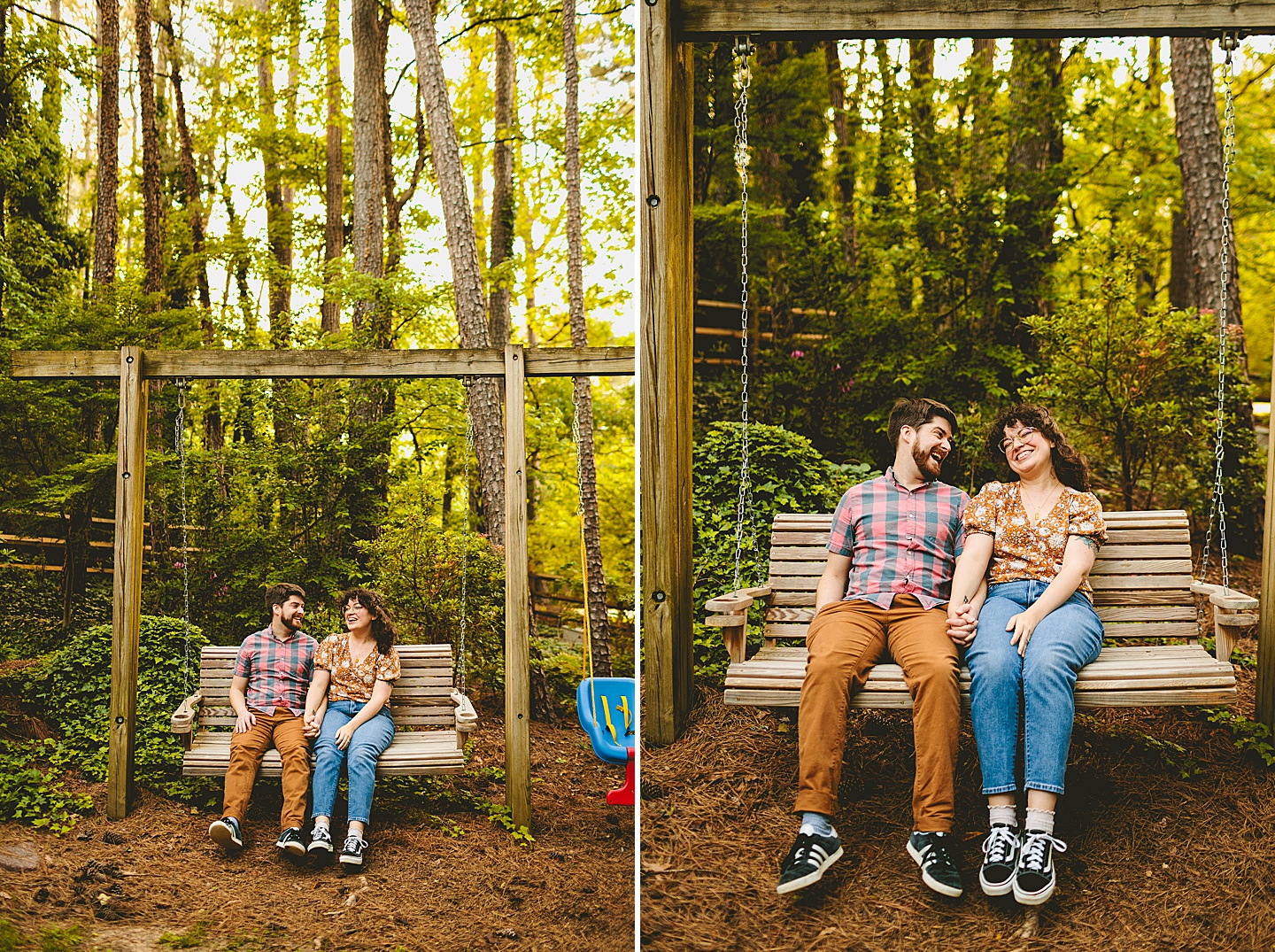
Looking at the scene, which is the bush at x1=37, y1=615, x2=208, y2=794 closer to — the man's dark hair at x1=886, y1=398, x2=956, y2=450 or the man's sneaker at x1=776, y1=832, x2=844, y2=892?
the man's sneaker at x1=776, y1=832, x2=844, y2=892

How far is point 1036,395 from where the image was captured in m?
5.66

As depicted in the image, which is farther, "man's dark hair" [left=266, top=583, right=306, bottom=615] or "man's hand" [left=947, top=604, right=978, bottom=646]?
"man's dark hair" [left=266, top=583, right=306, bottom=615]


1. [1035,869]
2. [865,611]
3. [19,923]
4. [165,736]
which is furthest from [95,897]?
[1035,869]

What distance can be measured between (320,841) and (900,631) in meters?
2.42

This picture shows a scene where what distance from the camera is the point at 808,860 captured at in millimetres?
2730

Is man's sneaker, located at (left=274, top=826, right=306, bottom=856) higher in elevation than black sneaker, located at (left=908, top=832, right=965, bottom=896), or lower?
lower

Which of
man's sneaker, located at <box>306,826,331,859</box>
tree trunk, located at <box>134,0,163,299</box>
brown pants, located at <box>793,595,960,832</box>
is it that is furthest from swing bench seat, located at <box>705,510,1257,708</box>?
tree trunk, located at <box>134,0,163,299</box>

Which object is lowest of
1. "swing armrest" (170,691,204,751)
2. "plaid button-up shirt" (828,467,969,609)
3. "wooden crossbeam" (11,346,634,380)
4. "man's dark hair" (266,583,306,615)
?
"swing armrest" (170,691,204,751)

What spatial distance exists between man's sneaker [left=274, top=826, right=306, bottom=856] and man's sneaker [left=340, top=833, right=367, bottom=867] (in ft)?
0.53

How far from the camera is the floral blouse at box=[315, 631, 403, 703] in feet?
13.1

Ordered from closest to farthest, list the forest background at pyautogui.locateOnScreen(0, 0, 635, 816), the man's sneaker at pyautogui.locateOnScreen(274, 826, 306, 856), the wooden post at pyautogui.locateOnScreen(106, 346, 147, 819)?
the man's sneaker at pyautogui.locateOnScreen(274, 826, 306, 856), the wooden post at pyautogui.locateOnScreen(106, 346, 147, 819), the forest background at pyautogui.locateOnScreen(0, 0, 635, 816)

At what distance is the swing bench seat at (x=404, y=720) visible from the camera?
3836mm

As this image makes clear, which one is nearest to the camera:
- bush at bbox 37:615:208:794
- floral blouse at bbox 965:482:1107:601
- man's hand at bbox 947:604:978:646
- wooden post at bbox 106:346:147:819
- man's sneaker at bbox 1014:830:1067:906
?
man's sneaker at bbox 1014:830:1067:906

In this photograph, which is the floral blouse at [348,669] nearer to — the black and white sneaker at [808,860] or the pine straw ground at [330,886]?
the pine straw ground at [330,886]
